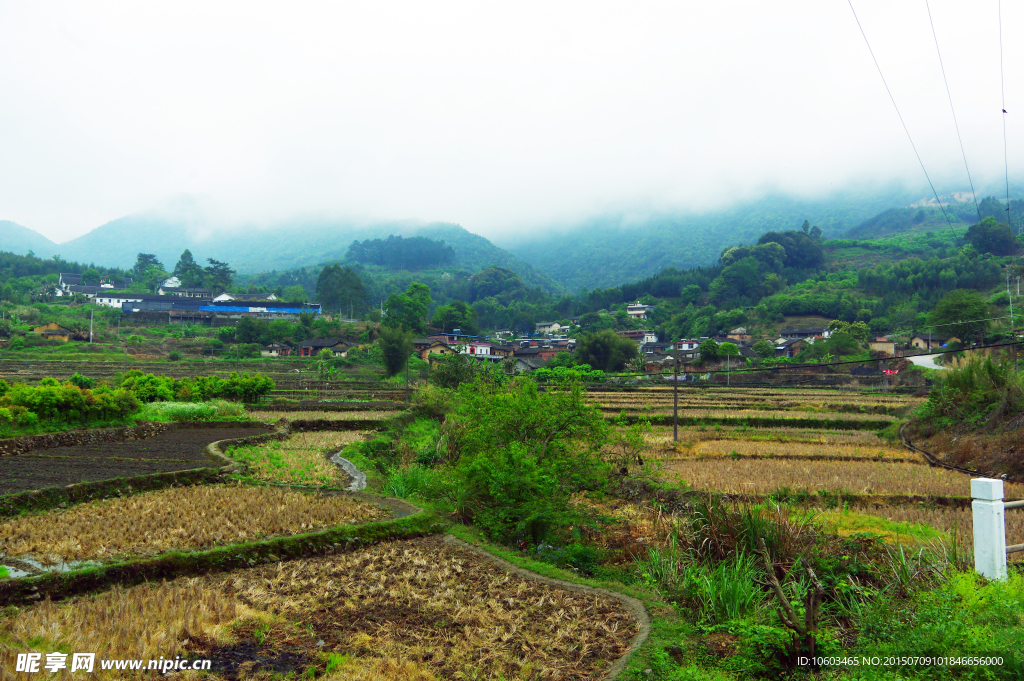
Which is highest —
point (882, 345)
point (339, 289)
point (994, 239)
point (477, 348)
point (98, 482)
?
point (994, 239)

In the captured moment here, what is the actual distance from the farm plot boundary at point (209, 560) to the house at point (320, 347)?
58.8 meters

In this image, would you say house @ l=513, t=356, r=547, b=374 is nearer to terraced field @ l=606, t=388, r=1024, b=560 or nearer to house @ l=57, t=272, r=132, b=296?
terraced field @ l=606, t=388, r=1024, b=560

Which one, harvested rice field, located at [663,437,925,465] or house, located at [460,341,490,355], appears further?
house, located at [460,341,490,355]

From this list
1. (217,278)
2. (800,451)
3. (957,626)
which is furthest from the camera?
(217,278)

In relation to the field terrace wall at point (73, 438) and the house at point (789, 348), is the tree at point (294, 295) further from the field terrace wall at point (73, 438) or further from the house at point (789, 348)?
the field terrace wall at point (73, 438)

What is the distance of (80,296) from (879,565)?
99787 millimetres

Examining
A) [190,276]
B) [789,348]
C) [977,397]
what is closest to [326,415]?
[977,397]

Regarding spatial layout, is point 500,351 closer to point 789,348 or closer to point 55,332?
point 789,348

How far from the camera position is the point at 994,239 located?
99.0 metres

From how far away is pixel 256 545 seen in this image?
7.44m

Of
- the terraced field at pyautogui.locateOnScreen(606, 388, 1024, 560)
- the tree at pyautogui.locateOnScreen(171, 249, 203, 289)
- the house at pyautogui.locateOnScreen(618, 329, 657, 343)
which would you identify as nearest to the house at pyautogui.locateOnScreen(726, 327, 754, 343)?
the house at pyautogui.locateOnScreen(618, 329, 657, 343)

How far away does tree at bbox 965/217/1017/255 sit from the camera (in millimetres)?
98750

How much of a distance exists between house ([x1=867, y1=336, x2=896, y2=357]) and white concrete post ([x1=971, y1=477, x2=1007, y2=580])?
2544 inches

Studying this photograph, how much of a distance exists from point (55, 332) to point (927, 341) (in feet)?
278
